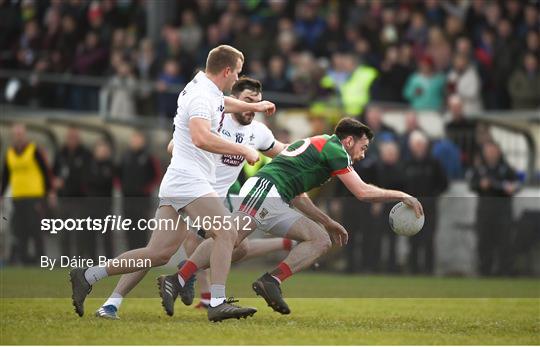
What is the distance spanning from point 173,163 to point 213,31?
11.9 meters

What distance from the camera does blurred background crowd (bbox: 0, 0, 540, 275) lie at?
59.0 feet

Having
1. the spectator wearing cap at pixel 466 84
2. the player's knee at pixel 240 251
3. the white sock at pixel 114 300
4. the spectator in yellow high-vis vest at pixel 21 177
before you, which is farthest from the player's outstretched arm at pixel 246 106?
the spectator wearing cap at pixel 466 84

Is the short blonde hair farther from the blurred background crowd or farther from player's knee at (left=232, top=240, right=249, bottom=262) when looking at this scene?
the blurred background crowd

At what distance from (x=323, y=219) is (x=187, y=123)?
1783mm

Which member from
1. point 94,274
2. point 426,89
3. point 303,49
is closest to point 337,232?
point 94,274

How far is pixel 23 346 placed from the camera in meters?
8.77

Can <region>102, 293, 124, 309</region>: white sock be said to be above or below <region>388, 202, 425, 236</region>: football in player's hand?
below

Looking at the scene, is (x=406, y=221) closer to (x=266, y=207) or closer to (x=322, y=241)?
(x=322, y=241)

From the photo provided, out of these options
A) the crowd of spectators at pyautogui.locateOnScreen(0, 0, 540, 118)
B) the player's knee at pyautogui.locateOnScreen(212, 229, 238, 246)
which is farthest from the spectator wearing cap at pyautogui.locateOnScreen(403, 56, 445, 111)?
the player's knee at pyautogui.locateOnScreen(212, 229, 238, 246)

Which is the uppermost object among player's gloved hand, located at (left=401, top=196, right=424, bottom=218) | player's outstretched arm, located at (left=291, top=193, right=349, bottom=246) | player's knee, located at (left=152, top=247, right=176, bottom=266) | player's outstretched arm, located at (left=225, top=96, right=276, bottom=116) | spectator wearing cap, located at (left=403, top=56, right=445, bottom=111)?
player's outstretched arm, located at (left=225, top=96, right=276, bottom=116)

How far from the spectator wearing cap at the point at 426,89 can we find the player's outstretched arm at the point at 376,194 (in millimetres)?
8761

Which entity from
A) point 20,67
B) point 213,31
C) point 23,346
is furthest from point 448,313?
point 20,67

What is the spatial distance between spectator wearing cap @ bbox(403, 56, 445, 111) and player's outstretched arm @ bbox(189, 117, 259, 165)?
31.6 ft

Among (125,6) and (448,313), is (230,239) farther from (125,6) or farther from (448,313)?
(125,6)
